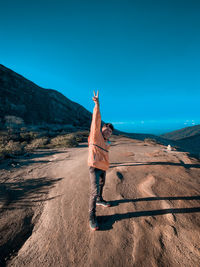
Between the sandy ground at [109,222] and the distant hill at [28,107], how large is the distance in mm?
18221

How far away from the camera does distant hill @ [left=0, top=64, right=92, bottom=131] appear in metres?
20.4

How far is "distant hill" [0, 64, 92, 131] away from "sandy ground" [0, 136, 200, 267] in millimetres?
18221

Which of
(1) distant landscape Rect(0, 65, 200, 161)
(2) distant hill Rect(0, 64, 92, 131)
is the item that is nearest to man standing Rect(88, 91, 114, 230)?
(1) distant landscape Rect(0, 65, 200, 161)

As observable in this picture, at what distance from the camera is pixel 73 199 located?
122 inches

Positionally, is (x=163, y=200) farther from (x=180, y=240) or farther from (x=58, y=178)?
(x=58, y=178)

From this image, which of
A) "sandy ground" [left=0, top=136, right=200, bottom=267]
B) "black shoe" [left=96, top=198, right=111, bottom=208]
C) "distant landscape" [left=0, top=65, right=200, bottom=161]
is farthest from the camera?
"distant landscape" [left=0, top=65, right=200, bottom=161]

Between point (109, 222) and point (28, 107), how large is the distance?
87.7ft

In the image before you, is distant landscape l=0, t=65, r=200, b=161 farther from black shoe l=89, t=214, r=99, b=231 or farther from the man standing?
black shoe l=89, t=214, r=99, b=231

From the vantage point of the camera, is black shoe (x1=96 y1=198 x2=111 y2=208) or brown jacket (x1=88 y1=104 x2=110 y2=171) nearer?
brown jacket (x1=88 y1=104 x2=110 y2=171)

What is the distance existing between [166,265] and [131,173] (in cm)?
265

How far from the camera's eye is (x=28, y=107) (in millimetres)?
23891

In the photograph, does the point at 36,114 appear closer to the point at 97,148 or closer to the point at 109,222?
the point at 97,148

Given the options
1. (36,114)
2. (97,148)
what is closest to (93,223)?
(97,148)

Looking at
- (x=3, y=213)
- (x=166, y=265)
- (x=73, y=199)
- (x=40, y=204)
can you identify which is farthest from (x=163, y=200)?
(x=3, y=213)
